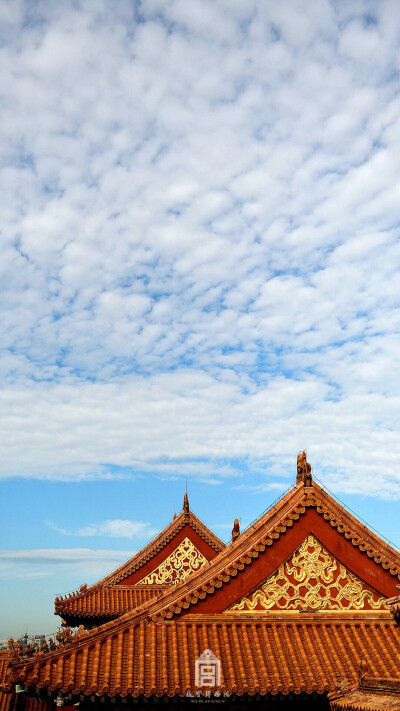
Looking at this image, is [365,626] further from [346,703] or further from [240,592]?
[346,703]

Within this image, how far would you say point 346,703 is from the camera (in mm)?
8602

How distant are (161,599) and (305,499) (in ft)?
12.6

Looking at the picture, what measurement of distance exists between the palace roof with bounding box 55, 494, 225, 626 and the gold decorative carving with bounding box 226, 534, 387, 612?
35.3 ft

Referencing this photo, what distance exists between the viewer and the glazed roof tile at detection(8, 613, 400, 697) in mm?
9711

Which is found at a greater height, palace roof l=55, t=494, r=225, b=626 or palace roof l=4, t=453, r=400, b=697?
palace roof l=55, t=494, r=225, b=626

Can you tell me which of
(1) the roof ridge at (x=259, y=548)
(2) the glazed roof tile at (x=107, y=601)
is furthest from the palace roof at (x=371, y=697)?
(2) the glazed roof tile at (x=107, y=601)

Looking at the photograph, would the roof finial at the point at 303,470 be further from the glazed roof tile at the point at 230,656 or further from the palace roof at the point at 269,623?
the glazed roof tile at the point at 230,656

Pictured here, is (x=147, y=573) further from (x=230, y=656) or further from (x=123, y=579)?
(x=230, y=656)

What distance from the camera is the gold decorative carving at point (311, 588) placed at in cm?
1204

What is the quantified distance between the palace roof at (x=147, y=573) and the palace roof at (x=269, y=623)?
9284mm

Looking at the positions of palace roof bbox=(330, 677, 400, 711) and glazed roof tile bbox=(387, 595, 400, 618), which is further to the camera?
palace roof bbox=(330, 677, 400, 711)

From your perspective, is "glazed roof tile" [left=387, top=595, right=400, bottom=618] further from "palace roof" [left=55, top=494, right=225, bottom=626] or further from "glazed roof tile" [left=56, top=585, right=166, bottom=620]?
"palace roof" [left=55, top=494, right=225, bottom=626]

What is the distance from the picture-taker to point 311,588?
484 inches

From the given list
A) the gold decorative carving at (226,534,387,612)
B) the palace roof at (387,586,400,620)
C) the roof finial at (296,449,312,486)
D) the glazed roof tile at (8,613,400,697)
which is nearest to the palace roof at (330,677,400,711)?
the glazed roof tile at (8,613,400,697)
